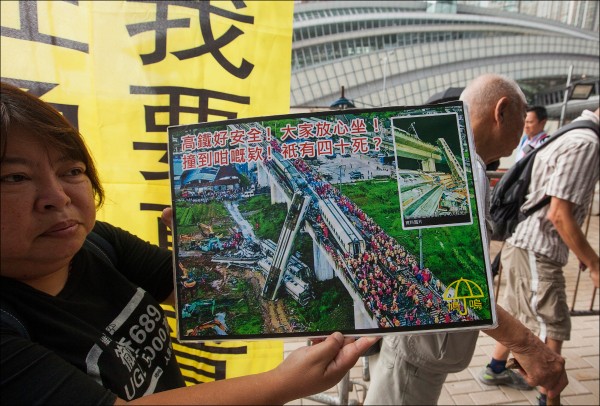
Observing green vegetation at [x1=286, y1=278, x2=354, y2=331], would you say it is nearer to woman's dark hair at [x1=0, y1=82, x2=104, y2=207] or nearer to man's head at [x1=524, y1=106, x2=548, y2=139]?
woman's dark hair at [x1=0, y1=82, x2=104, y2=207]

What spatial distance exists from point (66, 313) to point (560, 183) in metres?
2.61

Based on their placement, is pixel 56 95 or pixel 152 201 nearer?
pixel 56 95

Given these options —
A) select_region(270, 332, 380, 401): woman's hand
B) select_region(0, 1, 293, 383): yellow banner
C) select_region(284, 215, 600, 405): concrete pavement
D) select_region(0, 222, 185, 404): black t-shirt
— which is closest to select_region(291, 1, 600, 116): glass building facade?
select_region(284, 215, 600, 405): concrete pavement

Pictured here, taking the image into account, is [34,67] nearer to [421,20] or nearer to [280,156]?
[280,156]

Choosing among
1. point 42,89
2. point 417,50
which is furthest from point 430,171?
point 417,50

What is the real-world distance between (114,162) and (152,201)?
0.26 meters

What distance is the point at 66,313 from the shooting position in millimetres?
845

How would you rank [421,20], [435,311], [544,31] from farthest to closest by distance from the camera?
[544,31] → [421,20] → [435,311]

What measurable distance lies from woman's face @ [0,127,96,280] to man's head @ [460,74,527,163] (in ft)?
5.34

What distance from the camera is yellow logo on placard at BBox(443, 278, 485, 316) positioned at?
941 mm

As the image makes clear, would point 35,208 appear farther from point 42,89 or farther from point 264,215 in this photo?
point 42,89

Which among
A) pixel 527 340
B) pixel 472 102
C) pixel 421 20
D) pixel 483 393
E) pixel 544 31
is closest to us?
pixel 527 340

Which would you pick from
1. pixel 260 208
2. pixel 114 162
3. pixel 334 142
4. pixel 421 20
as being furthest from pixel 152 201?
pixel 421 20

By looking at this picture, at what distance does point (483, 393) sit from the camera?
9.08 ft
